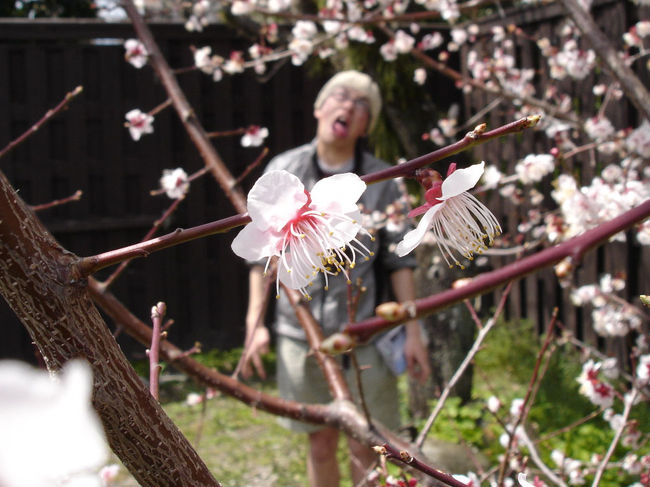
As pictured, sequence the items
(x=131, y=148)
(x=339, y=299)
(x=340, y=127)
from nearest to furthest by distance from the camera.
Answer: (x=340, y=127) → (x=339, y=299) → (x=131, y=148)

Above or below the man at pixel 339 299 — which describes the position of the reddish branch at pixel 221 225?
below

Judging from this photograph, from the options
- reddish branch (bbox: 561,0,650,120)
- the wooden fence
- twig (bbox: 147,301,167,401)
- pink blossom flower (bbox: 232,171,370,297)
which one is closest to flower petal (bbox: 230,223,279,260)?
pink blossom flower (bbox: 232,171,370,297)

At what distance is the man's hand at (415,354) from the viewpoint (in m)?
2.49

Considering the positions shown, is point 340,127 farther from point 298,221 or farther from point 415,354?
point 298,221

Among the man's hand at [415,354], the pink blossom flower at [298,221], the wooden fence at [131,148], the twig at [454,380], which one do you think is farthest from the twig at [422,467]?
the wooden fence at [131,148]

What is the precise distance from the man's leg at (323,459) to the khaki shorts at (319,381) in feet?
0.16

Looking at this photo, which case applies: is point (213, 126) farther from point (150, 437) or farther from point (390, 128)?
point (150, 437)

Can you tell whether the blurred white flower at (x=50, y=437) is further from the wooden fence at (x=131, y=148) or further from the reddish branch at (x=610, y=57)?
the wooden fence at (x=131, y=148)

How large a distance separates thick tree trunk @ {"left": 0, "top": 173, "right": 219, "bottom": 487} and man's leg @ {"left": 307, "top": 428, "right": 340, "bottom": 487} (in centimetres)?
205

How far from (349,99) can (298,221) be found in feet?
6.33

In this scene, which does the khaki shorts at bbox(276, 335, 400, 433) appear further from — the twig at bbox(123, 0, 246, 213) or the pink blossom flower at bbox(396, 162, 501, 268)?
the pink blossom flower at bbox(396, 162, 501, 268)

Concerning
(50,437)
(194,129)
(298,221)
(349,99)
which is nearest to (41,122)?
(194,129)

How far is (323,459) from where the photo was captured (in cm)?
253

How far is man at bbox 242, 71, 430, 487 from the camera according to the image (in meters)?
2.45
